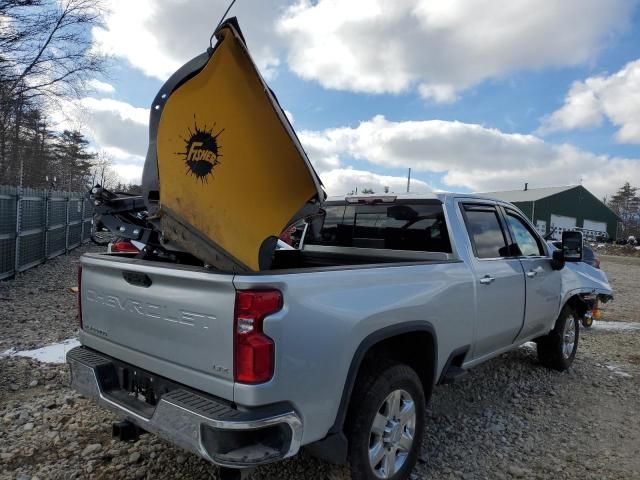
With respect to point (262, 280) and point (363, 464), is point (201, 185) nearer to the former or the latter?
point (262, 280)

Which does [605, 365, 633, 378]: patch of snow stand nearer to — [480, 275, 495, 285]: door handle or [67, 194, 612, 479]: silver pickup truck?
[67, 194, 612, 479]: silver pickup truck

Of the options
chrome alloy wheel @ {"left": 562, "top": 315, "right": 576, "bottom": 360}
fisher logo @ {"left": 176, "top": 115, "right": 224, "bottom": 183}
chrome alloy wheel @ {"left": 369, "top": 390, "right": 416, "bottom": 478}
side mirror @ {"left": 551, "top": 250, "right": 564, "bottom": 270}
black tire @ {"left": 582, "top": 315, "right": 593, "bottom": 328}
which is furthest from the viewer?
black tire @ {"left": 582, "top": 315, "right": 593, "bottom": 328}

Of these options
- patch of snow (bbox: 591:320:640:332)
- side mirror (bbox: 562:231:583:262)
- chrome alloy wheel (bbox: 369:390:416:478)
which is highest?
side mirror (bbox: 562:231:583:262)

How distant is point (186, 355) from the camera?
2314 mm

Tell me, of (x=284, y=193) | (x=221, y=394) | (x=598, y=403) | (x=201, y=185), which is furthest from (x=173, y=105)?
(x=598, y=403)

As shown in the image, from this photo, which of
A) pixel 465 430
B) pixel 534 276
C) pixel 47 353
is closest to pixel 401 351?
pixel 465 430

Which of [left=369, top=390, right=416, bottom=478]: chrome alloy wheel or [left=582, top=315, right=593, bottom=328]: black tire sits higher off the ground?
[left=369, top=390, right=416, bottom=478]: chrome alloy wheel

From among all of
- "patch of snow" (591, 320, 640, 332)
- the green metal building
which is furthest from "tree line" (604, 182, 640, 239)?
"patch of snow" (591, 320, 640, 332)

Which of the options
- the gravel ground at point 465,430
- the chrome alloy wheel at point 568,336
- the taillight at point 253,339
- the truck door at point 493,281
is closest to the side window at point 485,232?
the truck door at point 493,281

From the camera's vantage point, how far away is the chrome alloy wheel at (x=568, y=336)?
538 centimetres

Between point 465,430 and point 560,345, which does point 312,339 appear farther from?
point 560,345

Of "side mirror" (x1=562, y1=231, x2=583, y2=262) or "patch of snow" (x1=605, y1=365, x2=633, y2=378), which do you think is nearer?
"side mirror" (x1=562, y1=231, x2=583, y2=262)

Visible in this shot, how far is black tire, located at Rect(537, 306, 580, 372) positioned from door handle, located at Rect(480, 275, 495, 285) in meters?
2.11

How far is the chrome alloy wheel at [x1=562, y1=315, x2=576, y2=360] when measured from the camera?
17.7 ft
